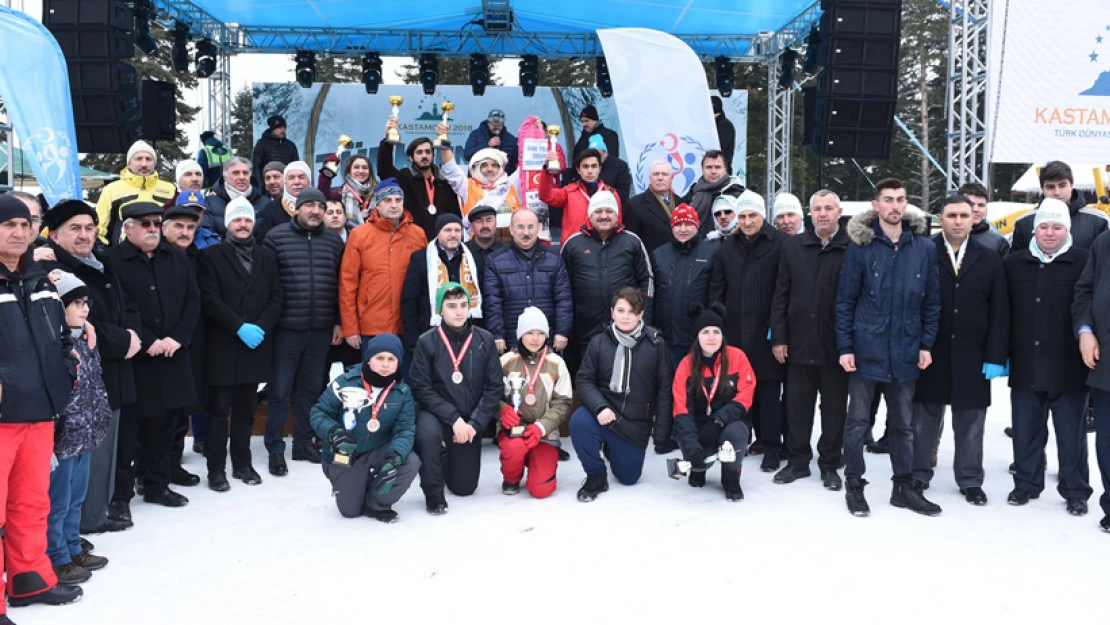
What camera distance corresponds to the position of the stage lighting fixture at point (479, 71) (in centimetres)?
1246

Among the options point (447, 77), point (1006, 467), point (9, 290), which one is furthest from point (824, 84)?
point (447, 77)

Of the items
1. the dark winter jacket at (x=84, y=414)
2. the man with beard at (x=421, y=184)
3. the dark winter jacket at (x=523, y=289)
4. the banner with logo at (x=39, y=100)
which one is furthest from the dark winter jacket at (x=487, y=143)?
the dark winter jacket at (x=84, y=414)

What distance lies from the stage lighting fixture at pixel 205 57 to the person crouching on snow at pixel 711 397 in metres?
9.08

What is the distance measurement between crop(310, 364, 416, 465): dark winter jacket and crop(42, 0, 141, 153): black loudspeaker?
5.01 metres

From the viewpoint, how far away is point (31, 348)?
284cm

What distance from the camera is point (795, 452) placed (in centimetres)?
477

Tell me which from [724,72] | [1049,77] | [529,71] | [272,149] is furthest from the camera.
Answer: [724,72]

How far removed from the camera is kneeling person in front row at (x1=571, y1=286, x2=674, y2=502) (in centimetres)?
458

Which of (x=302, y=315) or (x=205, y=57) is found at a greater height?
(x=205, y=57)

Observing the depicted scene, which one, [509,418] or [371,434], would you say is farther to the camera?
[509,418]

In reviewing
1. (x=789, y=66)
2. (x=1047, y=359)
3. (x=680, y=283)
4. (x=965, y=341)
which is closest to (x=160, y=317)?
(x=680, y=283)

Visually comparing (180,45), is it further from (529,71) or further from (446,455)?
(446,455)

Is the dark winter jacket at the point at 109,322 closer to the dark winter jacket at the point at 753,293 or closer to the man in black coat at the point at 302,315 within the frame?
the man in black coat at the point at 302,315

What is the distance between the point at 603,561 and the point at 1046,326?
2.50m
